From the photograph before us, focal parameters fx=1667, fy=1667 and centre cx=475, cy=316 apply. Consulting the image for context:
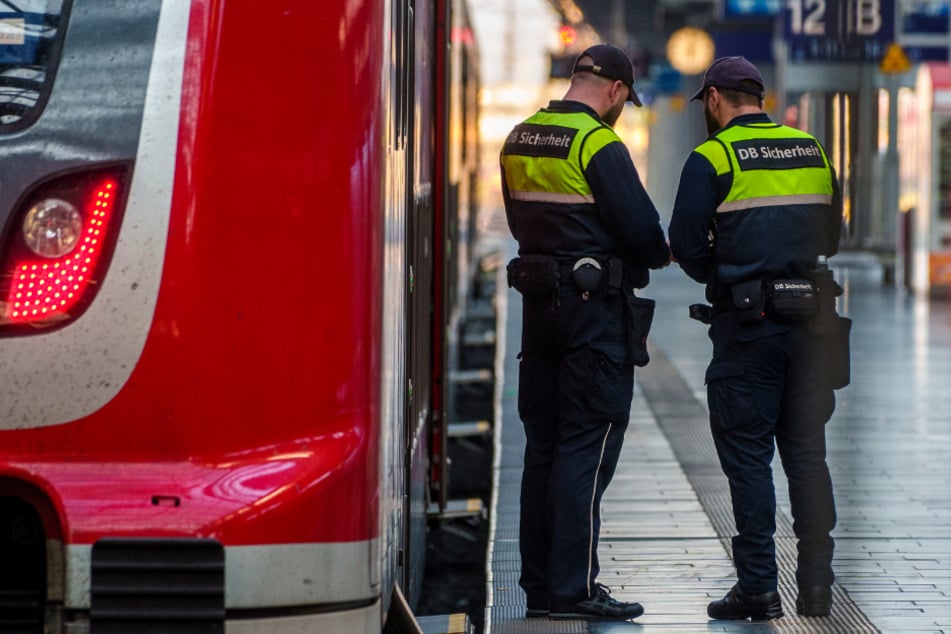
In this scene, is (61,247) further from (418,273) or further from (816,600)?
(816,600)

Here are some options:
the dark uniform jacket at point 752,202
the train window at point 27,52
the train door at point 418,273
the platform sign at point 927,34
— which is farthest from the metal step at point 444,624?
the platform sign at point 927,34

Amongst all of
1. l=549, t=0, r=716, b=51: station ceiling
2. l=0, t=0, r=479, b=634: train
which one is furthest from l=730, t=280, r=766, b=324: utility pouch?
l=549, t=0, r=716, b=51: station ceiling

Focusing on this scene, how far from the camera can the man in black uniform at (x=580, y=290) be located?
4773 millimetres

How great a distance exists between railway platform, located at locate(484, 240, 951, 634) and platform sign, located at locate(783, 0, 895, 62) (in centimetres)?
107

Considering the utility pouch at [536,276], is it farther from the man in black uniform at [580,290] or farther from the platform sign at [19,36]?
the platform sign at [19,36]

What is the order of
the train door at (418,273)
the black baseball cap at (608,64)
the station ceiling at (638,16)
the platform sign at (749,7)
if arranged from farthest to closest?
the station ceiling at (638,16), the platform sign at (749,7), the black baseball cap at (608,64), the train door at (418,273)

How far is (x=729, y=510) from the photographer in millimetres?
6965

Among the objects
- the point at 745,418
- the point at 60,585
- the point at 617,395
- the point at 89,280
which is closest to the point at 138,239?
the point at 89,280

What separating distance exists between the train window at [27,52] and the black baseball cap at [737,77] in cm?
239

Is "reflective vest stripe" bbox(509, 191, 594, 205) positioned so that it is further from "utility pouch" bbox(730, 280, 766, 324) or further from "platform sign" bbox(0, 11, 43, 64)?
"platform sign" bbox(0, 11, 43, 64)

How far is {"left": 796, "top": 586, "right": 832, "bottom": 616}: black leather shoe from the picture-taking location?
511 cm

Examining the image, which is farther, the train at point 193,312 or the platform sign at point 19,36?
the platform sign at point 19,36

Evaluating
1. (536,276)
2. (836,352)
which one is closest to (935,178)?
(836,352)

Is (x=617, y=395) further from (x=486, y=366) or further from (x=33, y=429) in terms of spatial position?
(x=486, y=366)
